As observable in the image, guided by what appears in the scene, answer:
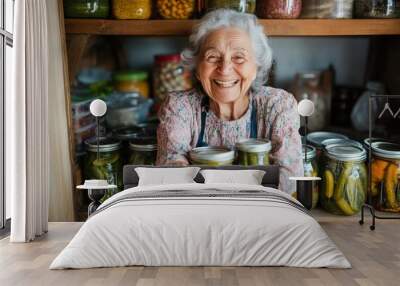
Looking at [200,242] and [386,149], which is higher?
[386,149]

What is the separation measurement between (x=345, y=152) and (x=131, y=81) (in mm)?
1976

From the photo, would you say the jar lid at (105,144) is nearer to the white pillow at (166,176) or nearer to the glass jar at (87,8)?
the white pillow at (166,176)

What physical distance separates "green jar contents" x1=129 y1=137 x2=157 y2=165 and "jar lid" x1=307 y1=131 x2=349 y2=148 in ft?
4.51

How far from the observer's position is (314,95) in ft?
18.3

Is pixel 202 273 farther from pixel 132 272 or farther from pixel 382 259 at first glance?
pixel 382 259

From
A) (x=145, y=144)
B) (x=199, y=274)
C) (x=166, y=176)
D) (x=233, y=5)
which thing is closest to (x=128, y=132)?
(x=145, y=144)

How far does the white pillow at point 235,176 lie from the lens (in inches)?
196

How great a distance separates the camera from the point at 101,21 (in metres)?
5.50

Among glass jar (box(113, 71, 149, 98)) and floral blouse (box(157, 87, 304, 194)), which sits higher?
glass jar (box(113, 71, 149, 98))

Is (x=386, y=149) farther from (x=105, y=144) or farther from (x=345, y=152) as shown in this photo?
(x=105, y=144)

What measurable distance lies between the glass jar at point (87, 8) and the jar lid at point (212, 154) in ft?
4.69

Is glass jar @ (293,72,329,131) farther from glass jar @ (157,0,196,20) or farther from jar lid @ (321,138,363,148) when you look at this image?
glass jar @ (157,0,196,20)

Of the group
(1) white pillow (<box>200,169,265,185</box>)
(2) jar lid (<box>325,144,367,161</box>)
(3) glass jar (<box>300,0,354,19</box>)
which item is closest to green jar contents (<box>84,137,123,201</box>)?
(1) white pillow (<box>200,169,265,185</box>)

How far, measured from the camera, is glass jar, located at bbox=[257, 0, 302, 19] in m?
5.48
